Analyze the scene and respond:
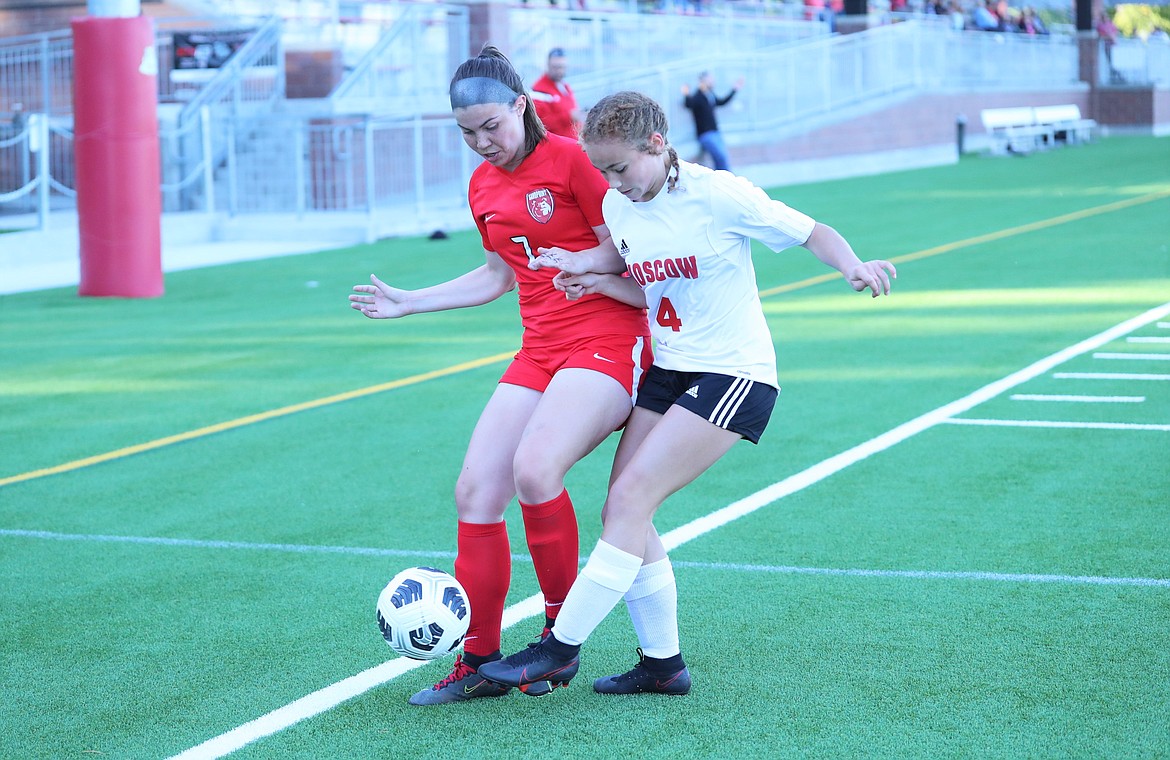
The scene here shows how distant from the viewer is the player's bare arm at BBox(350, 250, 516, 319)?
199 inches

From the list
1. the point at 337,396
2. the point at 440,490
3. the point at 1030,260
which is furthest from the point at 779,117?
the point at 440,490

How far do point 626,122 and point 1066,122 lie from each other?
44.0 meters

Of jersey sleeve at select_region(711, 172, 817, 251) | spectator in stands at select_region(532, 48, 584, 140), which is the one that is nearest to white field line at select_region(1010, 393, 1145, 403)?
jersey sleeve at select_region(711, 172, 817, 251)

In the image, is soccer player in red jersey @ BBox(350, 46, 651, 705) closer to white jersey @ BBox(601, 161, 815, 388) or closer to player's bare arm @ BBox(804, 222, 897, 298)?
white jersey @ BBox(601, 161, 815, 388)

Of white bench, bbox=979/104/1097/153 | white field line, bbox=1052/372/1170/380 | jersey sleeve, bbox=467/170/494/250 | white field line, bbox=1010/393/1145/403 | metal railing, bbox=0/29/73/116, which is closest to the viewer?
jersey sleeve, bbox=467/170/494/250

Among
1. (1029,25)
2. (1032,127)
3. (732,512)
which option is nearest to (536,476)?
(732,512)

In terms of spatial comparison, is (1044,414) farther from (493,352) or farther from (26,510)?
(26,510)

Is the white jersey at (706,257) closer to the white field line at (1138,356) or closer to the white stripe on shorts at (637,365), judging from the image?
the white stripe on shorts at (637,365)

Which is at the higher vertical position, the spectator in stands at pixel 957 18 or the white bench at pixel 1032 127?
the spectator in stands at pixel 957 18

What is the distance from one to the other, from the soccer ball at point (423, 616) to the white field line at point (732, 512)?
345mm

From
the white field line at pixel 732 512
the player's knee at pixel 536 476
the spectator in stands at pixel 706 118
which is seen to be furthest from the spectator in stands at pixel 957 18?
the player's knee at pixel 536 476

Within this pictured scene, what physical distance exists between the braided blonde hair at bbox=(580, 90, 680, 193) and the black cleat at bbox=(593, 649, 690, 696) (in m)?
1.55

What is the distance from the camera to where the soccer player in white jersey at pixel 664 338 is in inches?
171

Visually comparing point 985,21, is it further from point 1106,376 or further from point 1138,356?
point 1106,376
